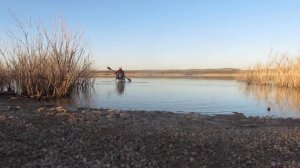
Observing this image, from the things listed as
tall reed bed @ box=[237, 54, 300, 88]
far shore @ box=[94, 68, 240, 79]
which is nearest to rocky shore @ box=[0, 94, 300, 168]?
tall reed bed @ box=[237, 54, 300, 88]

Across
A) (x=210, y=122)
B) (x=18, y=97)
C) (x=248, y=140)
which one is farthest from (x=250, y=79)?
(x=248, y=140)

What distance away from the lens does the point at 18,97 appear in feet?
62.2

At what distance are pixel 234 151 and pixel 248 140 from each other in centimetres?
105

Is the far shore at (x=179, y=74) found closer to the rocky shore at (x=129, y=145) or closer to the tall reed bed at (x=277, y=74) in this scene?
the tall reed bed at (x=277, y=74)

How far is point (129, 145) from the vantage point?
8164 millimetres

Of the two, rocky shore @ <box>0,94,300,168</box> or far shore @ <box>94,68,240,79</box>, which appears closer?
rocky shore @ <box>0,94,300,168</box>

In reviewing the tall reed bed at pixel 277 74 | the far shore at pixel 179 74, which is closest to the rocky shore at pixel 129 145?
the tall reed bed at pixel 277 74

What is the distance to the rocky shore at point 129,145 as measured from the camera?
7324 millimetres

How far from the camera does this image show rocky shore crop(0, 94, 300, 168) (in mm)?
7324

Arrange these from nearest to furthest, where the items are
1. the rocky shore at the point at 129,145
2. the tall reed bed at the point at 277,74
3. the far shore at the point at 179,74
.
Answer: the rocky shore at the point at 129,145 → the tall reed bed at the point at 277,74 → the far shore at the point at 179,74

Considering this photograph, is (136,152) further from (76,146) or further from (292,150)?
(292,150)

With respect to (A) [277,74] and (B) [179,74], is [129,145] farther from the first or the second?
(B) [179,74]

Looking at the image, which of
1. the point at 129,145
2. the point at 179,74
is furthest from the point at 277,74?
the point at 179,74

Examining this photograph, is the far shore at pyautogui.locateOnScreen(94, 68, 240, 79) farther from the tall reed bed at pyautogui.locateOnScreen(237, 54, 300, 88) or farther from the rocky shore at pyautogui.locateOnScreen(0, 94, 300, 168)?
the rocky shore at pyautogui.locateOnScreen(0, 94, 300, 168)
